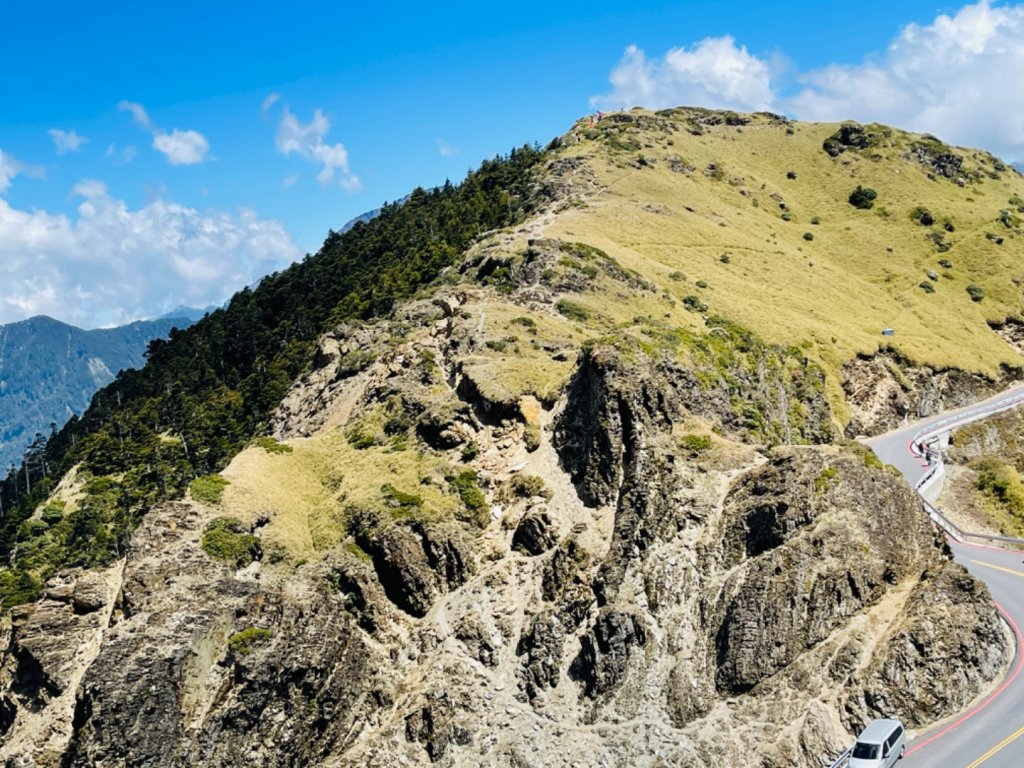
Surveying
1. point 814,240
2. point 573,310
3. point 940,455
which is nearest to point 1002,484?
point 940,455

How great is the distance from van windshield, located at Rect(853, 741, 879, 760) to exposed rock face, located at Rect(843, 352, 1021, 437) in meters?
54.2

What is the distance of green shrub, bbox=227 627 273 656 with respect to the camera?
42812 millimetres

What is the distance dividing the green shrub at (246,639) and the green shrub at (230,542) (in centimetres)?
545

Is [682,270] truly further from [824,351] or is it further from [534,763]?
[534,763]

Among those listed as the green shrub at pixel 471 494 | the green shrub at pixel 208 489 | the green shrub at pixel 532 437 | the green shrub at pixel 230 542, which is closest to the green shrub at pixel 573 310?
the green shrub at pixel 532 437

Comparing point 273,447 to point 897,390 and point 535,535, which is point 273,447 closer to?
point 535,535

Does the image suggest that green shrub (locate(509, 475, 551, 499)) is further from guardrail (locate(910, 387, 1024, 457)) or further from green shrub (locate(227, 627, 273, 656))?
guardrail (locate(910, 387, 1024, 457))

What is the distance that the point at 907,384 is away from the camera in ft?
290

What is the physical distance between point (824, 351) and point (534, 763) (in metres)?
59.5

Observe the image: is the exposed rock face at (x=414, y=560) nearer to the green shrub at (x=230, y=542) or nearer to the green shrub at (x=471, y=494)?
the green shrub at (x=471, y=494)

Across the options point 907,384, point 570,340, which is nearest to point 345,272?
point 570,340

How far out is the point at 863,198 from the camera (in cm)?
14538

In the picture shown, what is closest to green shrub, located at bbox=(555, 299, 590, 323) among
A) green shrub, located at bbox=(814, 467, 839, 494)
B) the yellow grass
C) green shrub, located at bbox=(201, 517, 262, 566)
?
the yellow grass

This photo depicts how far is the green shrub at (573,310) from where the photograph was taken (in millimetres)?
75188
